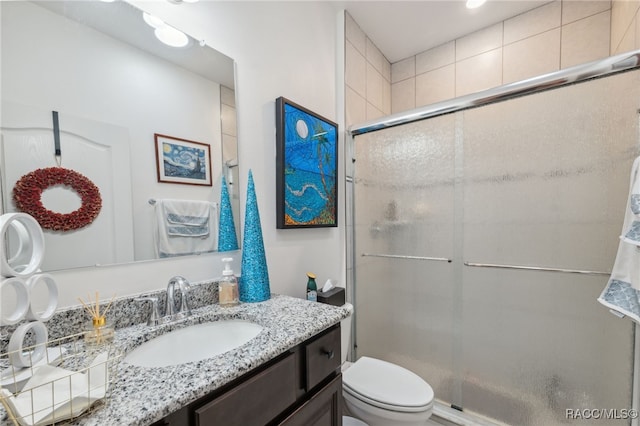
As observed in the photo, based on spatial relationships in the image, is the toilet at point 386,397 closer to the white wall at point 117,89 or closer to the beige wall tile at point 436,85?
the white wall at point 117,89

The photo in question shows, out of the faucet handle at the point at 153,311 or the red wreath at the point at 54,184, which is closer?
the red wreath at the point at 54,184

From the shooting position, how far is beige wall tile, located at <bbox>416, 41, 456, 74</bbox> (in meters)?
2.15

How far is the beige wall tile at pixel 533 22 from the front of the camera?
178 centimetres

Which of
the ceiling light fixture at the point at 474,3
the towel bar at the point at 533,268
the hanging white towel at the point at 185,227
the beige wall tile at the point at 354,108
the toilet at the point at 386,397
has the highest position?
the ceiling light fixture at the point at 474,3

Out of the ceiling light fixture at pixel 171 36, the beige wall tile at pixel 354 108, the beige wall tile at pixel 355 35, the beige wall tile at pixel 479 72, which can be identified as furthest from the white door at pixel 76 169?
the beige wall tile at pixel 479 72

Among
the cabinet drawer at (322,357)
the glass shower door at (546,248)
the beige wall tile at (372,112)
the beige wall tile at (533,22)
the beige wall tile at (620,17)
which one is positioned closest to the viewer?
the cabinet drawer at (322,357)

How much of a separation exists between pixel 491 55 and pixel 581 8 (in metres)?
0.50

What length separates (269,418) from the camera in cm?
64

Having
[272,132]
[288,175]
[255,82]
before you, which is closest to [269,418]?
[288,175]

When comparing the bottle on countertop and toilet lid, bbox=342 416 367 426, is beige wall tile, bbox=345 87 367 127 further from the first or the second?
toilet lid, bbox=342 416 367 426

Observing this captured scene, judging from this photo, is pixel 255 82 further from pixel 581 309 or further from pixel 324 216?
pixel 581 309

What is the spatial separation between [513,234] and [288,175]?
124 cm

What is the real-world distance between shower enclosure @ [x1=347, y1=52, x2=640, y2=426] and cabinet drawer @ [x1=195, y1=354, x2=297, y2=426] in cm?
123

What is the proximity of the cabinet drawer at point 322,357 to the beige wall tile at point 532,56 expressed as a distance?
7.23 ft
